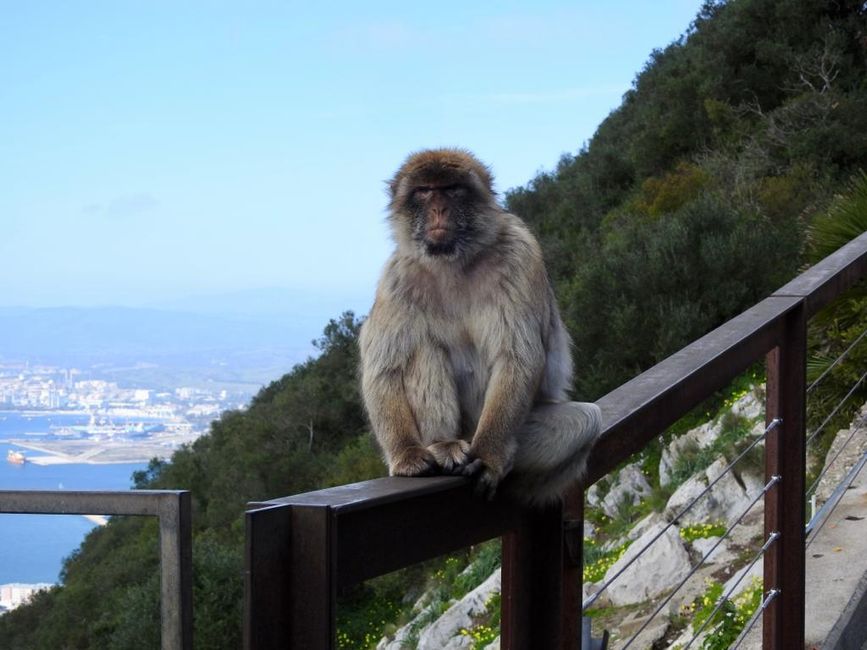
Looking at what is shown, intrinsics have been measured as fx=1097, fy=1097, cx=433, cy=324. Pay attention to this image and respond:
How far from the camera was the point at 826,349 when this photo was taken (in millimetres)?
7148

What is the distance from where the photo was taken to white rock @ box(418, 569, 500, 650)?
9.14 m

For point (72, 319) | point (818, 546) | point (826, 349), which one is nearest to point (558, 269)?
point (826, 349)

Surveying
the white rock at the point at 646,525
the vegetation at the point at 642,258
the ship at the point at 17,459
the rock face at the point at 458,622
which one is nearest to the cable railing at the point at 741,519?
the vegetation at the point at 642,258

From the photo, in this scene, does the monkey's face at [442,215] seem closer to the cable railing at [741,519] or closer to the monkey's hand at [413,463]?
the monkey's hand at [413,463]

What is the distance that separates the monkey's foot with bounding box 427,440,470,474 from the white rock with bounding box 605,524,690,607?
466 centimetres

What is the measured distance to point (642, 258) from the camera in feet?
55.9

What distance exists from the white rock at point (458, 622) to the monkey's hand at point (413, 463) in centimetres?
661

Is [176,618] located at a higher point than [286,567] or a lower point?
lower

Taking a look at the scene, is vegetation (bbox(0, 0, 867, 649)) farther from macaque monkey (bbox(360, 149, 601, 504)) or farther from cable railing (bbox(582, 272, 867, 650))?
cable railing (bbox(582, 272, 867, 650))

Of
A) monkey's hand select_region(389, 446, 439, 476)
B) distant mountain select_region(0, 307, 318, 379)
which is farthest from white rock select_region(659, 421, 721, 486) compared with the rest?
distant mountain select_region(0, 307, 318, 379)

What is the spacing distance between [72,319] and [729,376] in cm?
11189

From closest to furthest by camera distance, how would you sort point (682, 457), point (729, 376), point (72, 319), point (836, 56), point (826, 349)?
1. point (729, 376)
2. point (826, 349)
3. point (682, 457)
4. point (836, 56)
5. point (72, 319)

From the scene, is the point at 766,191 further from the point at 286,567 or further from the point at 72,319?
the point at 72,319

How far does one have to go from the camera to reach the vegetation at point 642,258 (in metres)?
16.0
